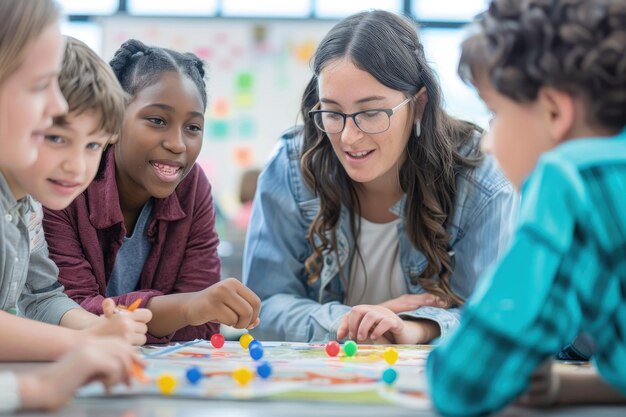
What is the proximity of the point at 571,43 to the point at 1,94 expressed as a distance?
2.54 feet

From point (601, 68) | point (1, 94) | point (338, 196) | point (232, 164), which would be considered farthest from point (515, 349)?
point (232, 164)

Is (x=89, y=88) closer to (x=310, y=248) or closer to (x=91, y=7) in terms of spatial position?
(x=310, y=248)

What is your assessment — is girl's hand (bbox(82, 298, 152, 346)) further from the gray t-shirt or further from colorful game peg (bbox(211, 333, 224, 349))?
the gray t-shirt

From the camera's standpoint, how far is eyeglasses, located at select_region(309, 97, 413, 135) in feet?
6.10

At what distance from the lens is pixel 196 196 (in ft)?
6.42

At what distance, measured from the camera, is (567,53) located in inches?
37.0

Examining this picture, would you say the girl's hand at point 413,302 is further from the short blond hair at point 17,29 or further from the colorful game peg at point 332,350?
the short blond hair at point 17,29

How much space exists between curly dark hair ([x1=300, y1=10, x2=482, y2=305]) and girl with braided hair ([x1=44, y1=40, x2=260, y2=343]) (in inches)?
11.9

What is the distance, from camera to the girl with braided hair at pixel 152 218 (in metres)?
1.68

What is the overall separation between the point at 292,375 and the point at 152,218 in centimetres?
87

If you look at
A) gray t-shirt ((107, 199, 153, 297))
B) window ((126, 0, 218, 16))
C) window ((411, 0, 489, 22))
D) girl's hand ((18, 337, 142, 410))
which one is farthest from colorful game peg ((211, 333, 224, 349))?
window ((411, 0, 489, 22))

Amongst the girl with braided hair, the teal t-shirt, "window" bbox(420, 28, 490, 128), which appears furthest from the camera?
"window" bbox(420, 28, 490, 128)

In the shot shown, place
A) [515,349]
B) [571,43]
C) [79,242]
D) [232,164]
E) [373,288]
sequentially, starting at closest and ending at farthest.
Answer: [515,349] → [571,43] → [79,242] → [373,288] → [232,164]

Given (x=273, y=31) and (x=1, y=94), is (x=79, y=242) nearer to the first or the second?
(x=1, y=94)
